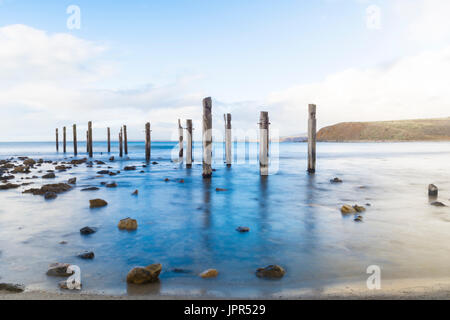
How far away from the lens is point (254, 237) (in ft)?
21.2

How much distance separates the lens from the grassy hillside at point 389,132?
129 metres

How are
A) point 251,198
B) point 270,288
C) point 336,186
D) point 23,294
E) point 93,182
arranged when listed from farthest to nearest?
point 93,182, point 336,186, point 251,198, point 270,288, point 23,294

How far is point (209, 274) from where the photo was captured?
14.4 ft

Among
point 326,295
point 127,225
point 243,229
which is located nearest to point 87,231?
point 127,225

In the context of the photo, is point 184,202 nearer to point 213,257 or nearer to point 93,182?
point 213,257

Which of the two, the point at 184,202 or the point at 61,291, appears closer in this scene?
the point at 61,291

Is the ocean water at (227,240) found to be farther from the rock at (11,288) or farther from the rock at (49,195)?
the rock at (49,195)

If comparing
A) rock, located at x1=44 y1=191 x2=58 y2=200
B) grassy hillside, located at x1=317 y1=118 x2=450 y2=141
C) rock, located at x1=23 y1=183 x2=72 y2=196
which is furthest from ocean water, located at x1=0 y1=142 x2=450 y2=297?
grassy hillside, located at x1=317 y1=118 x2=450 y2=141

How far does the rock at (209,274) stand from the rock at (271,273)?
0.65 m

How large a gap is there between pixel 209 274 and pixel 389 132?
157 m

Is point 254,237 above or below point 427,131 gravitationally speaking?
below

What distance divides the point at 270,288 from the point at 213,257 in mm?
1556

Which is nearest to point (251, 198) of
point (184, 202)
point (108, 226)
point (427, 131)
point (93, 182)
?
point (184, 202)

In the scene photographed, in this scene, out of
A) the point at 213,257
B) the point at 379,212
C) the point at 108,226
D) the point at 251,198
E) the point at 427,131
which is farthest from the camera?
the point at 427,131
